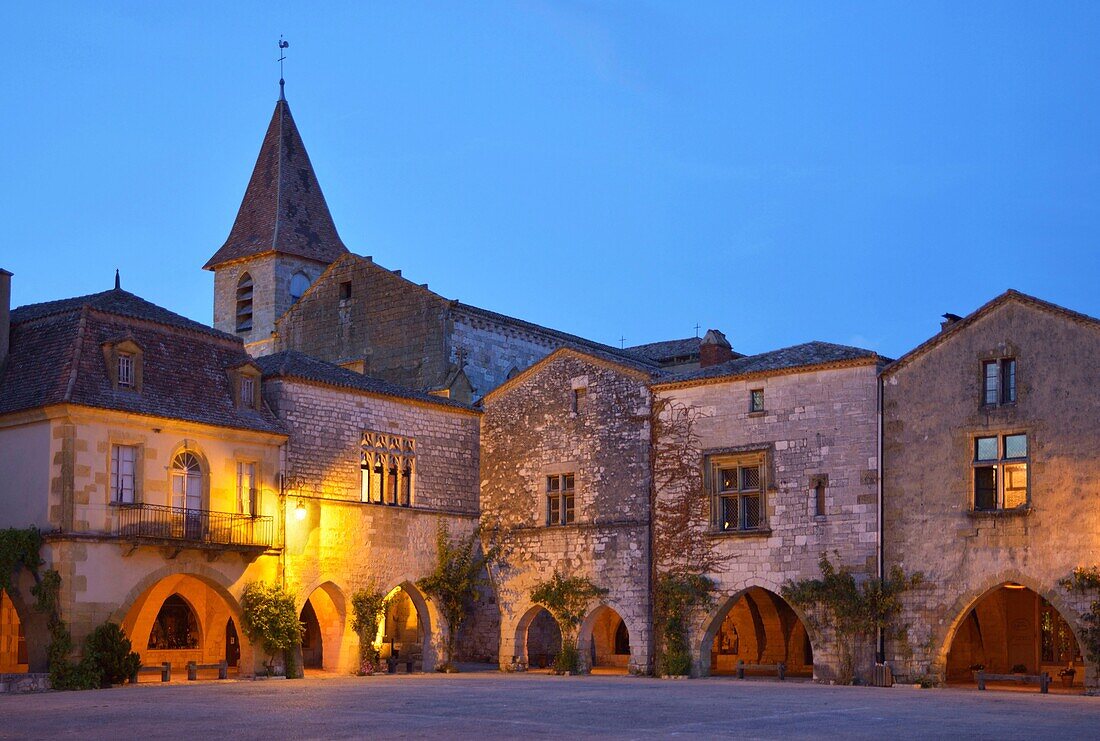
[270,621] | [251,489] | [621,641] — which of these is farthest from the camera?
[621,641]

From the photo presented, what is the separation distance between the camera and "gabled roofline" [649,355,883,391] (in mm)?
32281

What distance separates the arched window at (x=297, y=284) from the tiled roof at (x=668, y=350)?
11.9m

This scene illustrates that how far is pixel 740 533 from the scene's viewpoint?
3347 cm

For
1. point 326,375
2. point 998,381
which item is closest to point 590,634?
point 326,375

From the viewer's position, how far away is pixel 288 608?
32312mm

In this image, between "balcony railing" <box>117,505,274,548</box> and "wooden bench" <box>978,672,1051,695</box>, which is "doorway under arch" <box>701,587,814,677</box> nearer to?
"wooden bench" <box>978,672,1051,695</box>

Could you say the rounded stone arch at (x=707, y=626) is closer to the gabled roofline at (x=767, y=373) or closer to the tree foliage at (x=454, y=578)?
the gabled roofline at (x=767, y=373)

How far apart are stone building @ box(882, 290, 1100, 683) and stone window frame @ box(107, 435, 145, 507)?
1504 cm

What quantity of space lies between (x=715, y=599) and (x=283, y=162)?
28.9 m

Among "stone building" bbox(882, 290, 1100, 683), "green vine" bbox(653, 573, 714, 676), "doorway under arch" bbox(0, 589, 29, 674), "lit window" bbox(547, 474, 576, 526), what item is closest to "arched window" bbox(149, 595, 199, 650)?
"doorway under arch" bbox(0, 589, 29, 674)

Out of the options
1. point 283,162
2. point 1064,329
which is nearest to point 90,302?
point 1064,329

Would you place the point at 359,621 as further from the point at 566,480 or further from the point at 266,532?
the point at 566,480

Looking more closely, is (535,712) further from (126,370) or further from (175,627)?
(175,627)

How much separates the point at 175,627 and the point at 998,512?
18.5 m
